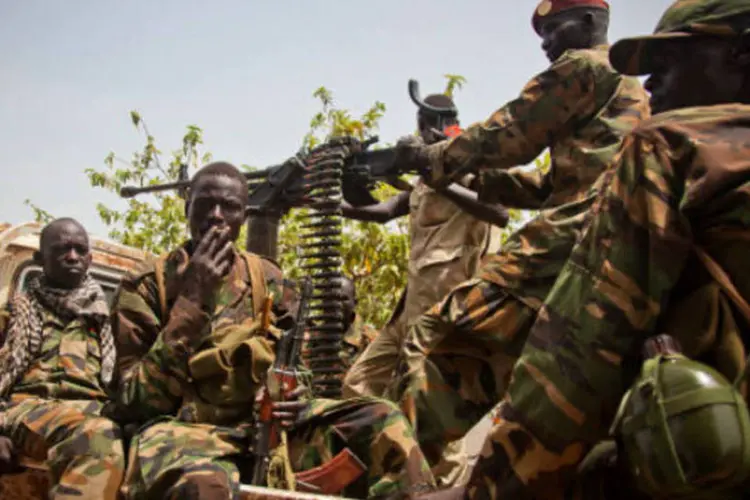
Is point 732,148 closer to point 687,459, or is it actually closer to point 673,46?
point 673,46

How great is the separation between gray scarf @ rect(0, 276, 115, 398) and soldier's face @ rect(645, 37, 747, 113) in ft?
12.2

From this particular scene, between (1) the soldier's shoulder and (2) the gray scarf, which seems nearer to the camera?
(1) the soldier's shoulder

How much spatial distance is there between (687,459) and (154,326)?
2571mm

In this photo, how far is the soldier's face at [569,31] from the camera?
4324 mm

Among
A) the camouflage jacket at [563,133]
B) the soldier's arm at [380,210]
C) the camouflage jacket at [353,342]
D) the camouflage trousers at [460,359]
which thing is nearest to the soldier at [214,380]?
the camouflage trousers at [460,359]

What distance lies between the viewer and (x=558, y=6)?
4.38 meters

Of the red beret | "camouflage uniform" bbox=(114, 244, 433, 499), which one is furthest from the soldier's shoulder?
"camouflage uniform" bbox=(114, 244, 433, 499)

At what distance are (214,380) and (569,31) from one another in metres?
2.42

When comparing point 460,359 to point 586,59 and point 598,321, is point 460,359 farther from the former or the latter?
point 598,321

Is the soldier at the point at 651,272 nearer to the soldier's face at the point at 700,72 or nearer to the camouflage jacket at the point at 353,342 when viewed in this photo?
the soldier's face at the point at 700,72

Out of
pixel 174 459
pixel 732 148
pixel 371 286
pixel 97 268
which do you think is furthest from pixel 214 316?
pixel 371 286

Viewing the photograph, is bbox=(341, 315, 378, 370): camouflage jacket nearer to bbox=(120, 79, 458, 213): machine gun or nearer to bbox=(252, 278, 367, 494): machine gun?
bbox=(120, 79, 458, 213): machine gun

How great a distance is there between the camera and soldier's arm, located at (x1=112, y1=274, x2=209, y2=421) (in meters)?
3.45

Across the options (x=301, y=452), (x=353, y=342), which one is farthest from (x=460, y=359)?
(x=353, y=342)
